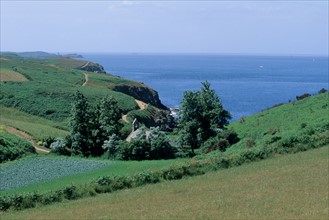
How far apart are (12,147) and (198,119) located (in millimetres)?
18879

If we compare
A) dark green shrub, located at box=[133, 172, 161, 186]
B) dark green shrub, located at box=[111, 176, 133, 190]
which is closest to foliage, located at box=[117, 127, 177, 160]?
dark green shrub, located at box=[133, 172, 161, 186]

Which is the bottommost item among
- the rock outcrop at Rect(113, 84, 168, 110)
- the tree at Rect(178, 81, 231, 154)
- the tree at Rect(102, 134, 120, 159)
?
the rock outcrop at Rect(113, 84, 168, 110)

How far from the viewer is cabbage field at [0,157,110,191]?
3409 cm

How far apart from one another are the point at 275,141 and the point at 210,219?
21316 millimetres

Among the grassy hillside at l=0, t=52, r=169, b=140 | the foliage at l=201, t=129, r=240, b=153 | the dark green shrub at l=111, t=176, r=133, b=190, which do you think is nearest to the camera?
the dark green shrub at l=111, t=176, r=133, b=190

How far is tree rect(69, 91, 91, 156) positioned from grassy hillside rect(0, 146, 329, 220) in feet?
74.7

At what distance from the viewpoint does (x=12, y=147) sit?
47.0m

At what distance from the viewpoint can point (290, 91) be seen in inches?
5541

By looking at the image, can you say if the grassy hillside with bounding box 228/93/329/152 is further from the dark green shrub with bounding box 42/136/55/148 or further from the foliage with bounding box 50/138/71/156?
the dark green shrub with bounding box 42/136/55/148

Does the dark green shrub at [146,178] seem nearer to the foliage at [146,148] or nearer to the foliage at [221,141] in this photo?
the foliage at [146,148]

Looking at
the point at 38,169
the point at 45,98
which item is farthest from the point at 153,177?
the point at 45,98

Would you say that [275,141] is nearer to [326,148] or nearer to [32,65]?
[326,148]

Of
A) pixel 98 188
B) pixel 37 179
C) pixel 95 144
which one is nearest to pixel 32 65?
pixel 95 144

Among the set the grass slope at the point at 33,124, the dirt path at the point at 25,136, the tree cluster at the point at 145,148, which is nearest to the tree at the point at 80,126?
the dirt path at the point at 25,136
